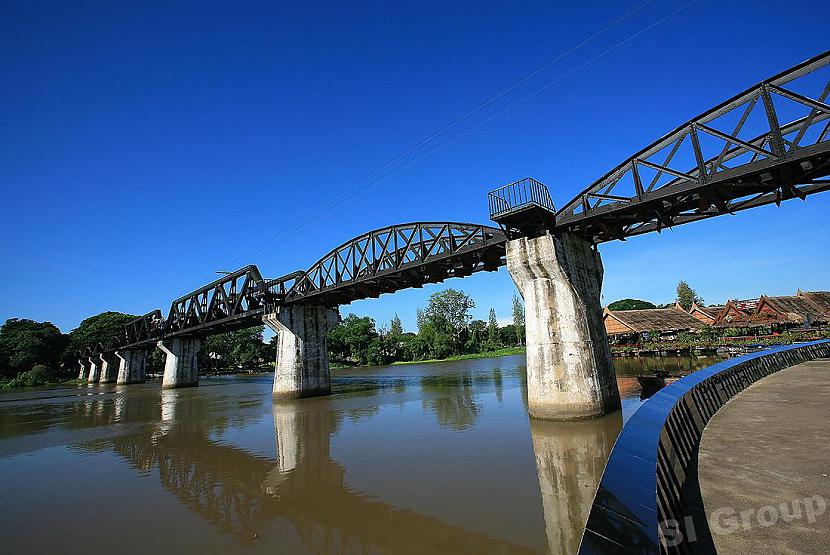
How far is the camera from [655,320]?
58.0 m

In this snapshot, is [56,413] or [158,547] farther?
[56,413]

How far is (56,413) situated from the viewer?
31484 millimetres

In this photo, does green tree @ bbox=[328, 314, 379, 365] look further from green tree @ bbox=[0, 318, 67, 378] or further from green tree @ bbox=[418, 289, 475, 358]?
green tree @ bbox=[0, 318, 67, 378]

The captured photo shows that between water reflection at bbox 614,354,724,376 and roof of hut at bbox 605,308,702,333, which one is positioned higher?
roof of hut at bbox 605,308,702,333

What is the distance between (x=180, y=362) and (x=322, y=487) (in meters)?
57.2

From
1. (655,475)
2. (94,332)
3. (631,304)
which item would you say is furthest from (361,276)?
(631,304)

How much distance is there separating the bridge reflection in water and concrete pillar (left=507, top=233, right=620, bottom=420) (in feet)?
3.26

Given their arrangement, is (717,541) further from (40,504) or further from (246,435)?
(246,435)

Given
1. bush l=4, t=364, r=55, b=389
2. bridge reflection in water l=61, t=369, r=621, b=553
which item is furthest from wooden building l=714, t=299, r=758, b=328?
bush l=4, t=364, r=55, b=389

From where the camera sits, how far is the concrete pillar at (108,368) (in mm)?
82062

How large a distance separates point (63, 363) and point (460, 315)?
350ft

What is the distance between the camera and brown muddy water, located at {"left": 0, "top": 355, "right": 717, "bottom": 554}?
283 inches

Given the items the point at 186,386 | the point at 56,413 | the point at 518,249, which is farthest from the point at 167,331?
the point at 518,249

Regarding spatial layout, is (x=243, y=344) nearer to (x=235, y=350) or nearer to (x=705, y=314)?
(x=235, y=350)
